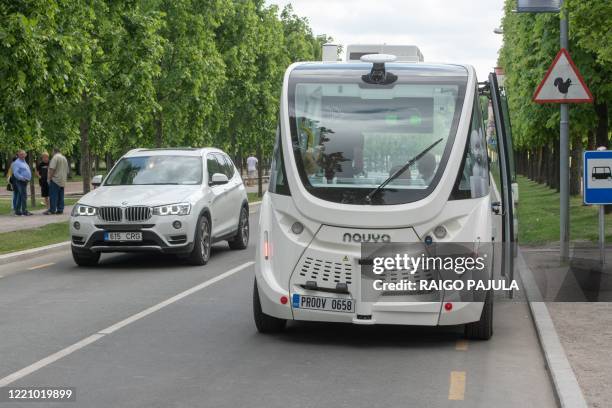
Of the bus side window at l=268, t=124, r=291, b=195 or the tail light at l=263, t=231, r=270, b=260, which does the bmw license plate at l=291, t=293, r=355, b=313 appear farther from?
the bus side window at l=268, t=124, r=291, b=195

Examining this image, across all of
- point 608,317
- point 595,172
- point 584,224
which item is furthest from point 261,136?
point 608,317

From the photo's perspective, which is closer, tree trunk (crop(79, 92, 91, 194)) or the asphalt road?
the asphalt road

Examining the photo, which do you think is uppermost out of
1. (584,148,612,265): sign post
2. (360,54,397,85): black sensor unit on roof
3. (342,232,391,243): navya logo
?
(360,54,397,85): black sensor unit on roof

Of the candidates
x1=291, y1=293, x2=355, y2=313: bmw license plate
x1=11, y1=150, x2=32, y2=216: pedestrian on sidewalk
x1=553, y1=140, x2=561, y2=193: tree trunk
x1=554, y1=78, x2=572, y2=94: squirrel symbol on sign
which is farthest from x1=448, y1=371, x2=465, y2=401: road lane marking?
x1=553, y1=140, x2=561, y2=193: tree trunk

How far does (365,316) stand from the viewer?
917 cm

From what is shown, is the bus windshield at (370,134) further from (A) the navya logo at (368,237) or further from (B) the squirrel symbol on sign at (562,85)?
(B) the squirrel symbol on sign at (562,85)

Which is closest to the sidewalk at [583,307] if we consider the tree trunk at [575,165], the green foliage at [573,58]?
the green foliage at [573,58]

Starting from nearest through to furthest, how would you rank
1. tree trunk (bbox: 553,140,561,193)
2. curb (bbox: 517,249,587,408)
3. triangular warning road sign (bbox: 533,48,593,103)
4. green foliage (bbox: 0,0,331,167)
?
curb (bbox: 517,249,587,408) → triangular warning road sign (bbox: 533,48,593,103) → green foliage (bbox: 0,0,331,167) → tree trunk (bbox: 553,140,561,193)

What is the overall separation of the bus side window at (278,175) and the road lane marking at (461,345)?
1968mm

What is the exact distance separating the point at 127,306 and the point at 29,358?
10.3 feet

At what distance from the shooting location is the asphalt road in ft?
24.0

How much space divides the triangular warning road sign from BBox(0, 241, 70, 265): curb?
8818 mm

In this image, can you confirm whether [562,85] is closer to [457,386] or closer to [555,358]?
[555,358]

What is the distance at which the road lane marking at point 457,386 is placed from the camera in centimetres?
733
